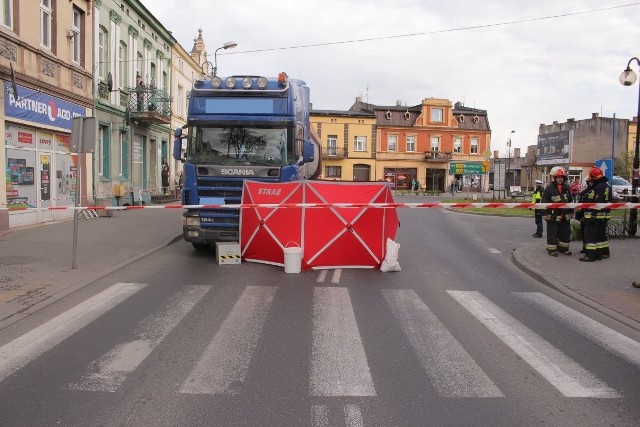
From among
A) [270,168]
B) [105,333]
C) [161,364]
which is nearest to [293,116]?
[270,168]

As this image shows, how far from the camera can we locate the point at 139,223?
16797 mm

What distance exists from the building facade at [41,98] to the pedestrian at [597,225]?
10750 mm

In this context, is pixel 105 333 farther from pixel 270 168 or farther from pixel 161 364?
pixel 270 168

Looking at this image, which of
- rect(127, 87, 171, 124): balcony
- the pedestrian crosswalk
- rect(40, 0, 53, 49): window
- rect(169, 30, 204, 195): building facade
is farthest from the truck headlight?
rect(169, 30, 204, 195): building facade

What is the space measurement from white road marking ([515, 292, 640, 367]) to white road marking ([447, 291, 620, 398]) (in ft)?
1.91

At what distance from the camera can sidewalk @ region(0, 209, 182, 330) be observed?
7.46 m

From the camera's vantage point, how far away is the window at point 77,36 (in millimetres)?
17984

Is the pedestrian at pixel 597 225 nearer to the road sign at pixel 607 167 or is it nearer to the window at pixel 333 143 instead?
the road sign at pixel 607 167

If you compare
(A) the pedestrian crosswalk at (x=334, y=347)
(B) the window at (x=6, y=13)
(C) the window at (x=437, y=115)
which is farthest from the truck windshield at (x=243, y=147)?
(C) the window at (x=437, y=115)

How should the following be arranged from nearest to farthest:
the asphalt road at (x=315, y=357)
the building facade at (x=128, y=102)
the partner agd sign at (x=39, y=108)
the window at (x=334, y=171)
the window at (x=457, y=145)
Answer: the asphalt road at (x=315, y=357) → the partner agd sign at (x=39, y=108) → the building facade at (x=128, y=102) → the window at (x=334, y=171) → the window at (x=457, y=145)

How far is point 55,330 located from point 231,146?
5639 mm

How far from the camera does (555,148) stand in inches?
2586

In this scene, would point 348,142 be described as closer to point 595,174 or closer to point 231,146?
→ point 595,174

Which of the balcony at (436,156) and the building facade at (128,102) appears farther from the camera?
the balcony at (436,156)
